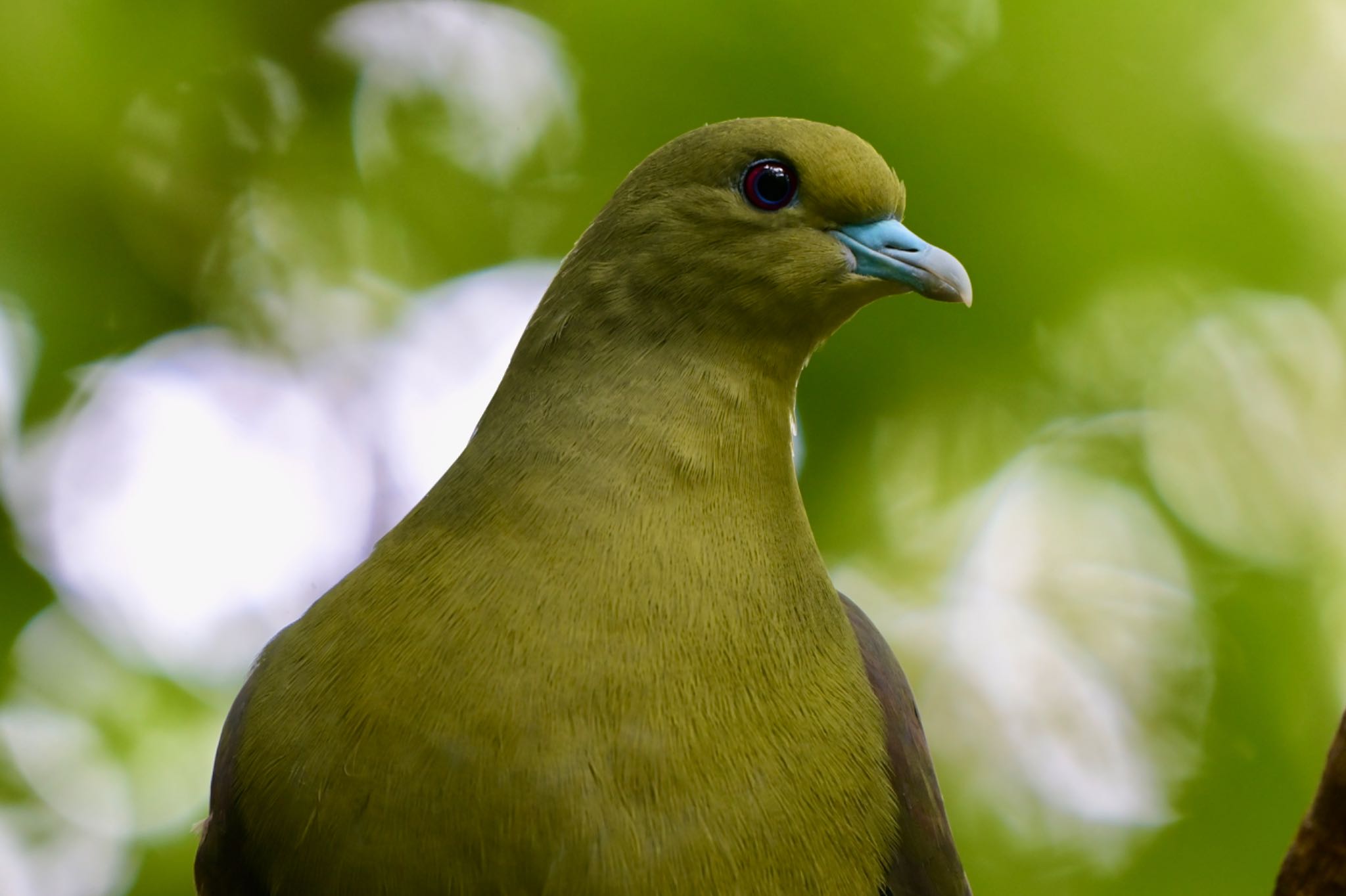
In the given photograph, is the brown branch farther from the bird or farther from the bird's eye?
the bird's eye

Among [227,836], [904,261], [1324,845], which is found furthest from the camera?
[904,261]

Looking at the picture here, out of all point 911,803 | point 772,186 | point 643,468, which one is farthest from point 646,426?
point 911,803

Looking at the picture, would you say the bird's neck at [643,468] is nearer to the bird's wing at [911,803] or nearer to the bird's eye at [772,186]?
the bird's wing at [911,803]

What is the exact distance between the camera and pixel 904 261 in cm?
265

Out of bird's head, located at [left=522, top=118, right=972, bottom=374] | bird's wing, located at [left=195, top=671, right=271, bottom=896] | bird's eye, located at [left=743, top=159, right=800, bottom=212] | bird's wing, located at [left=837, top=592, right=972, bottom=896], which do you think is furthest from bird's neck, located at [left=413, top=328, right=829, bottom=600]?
bird's wing, located at [left=195, top=671, right=271, bottom=896]

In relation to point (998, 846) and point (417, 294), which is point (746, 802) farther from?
point (417, 294)

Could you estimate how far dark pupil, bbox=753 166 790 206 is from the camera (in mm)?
2707

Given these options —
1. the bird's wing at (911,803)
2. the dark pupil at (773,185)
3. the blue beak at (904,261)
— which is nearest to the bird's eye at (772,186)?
the dark pupil at (773,185)

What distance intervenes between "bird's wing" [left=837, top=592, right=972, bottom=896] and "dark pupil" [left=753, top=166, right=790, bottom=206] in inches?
32.8

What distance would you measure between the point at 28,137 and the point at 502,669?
4.21m

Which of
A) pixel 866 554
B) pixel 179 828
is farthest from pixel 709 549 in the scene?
pixel 179 828

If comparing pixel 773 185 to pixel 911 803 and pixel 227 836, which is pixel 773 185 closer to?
pixel 911 803

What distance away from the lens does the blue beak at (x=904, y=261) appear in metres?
2.63

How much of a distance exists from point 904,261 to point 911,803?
3.34ft
